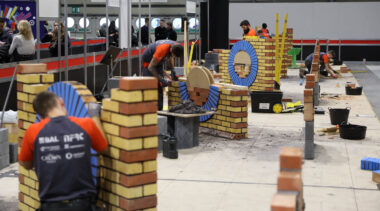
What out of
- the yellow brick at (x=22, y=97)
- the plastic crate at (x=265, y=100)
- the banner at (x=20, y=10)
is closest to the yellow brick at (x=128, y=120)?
the yellow brick at (x=22, y=97)

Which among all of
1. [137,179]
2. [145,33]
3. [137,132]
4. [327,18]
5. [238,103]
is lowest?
[137,179]

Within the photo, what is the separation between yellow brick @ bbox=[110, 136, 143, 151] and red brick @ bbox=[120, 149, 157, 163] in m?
0.03

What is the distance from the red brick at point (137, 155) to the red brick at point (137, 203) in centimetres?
32

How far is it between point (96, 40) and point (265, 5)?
12.7 m

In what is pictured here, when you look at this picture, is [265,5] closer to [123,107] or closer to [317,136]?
[317,136]

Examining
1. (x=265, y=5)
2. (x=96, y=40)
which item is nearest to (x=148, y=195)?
(x=96, y=40)

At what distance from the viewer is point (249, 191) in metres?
7.12

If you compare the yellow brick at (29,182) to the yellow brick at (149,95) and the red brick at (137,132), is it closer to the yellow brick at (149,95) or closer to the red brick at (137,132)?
the red brick at (137,132)

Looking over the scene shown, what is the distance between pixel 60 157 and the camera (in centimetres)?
412

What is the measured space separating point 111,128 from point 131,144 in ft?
0.90

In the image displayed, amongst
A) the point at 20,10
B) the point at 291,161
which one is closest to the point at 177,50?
the point at 20,10

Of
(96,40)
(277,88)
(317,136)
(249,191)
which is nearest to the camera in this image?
(249,191)

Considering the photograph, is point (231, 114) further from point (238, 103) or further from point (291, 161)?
point (291, 161)

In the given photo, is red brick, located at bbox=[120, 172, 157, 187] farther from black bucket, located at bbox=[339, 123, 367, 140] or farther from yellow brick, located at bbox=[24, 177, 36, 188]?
black bucket, located at bbox=[339, 123, 367, 140]
